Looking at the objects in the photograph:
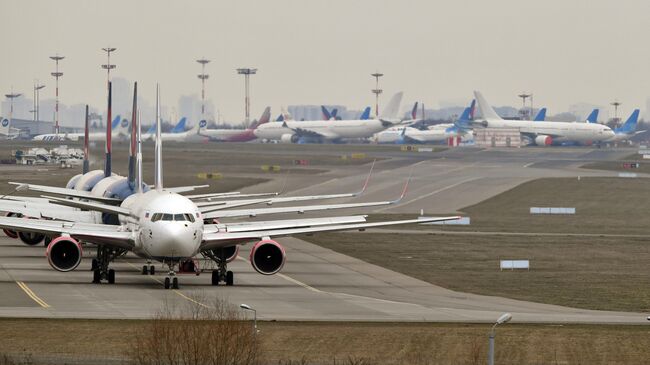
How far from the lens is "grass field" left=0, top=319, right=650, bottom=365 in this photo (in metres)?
46.2

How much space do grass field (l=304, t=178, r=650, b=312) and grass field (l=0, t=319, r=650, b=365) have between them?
1295 centimetres

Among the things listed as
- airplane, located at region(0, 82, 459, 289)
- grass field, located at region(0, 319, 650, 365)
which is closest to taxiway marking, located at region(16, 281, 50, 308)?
airplane, located at region(0, 82, 459, 289)

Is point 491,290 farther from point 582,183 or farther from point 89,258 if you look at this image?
point 582,183

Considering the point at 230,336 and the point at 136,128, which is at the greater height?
the point at 136,128

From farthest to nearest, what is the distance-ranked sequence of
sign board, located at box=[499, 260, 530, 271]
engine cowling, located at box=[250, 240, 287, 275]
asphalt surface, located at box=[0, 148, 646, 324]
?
sign board, located at box=[499, 260, 530, 271], engine cowling, located at box=[250, 240, 287, 275], asphalt surface, located at box=[0, 148, 646, 324]

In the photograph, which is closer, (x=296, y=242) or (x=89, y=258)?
(x=89, y=258)

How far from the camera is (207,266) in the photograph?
78500 mm

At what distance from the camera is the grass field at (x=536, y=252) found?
2810 inches

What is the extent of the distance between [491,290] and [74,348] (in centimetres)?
2854

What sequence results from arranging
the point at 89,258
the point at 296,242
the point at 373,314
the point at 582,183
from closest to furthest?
1. the point at 373,314
2. the point at 89,258
3. the point at 296,242
4. the point at 582,183

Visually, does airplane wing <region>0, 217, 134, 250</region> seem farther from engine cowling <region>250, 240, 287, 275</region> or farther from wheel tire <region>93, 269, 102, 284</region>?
engine cowling <region>250, 240, 287, 275</region>

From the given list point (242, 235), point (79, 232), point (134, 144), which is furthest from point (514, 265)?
point (79, 232)

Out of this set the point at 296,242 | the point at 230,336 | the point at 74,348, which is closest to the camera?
the point at 230,336

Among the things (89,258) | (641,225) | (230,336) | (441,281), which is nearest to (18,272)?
(89,258)
